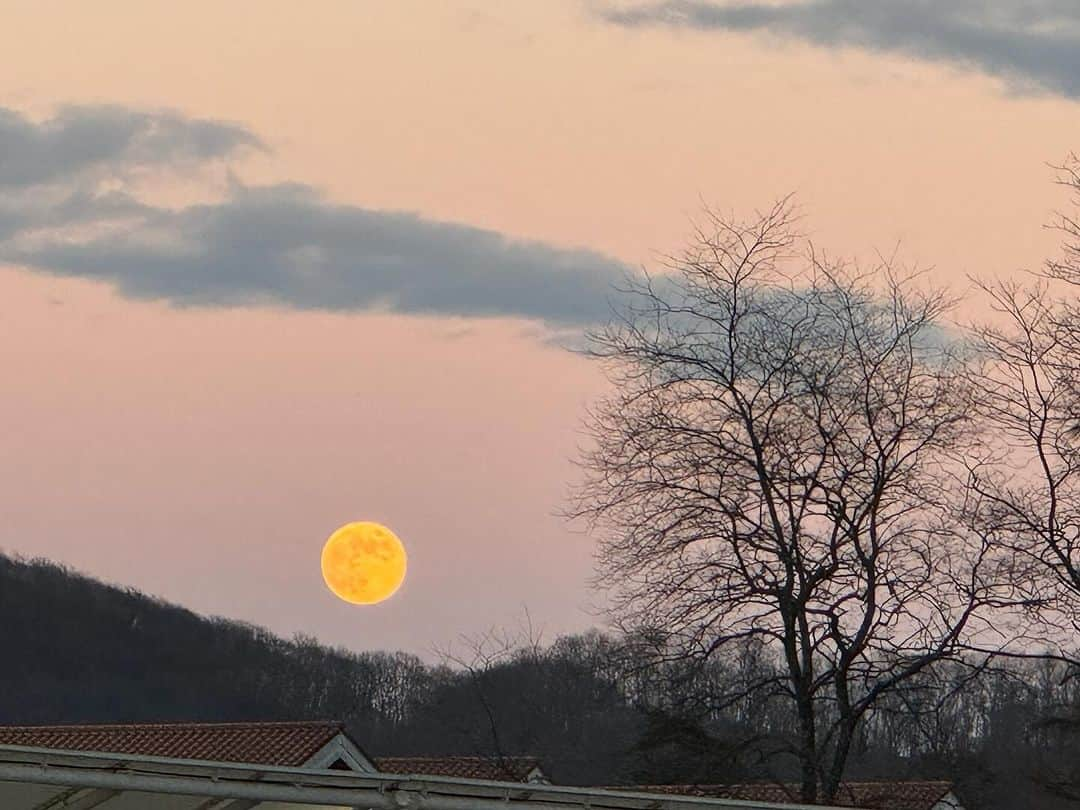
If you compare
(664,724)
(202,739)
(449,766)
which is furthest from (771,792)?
(449,766)

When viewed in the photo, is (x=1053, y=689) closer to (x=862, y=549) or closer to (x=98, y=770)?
(x=862, y=549)

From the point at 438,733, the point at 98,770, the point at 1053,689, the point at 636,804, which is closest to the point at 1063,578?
the point at 1053,689

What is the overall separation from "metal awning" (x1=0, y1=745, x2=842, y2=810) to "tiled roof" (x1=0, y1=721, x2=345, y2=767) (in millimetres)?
23149

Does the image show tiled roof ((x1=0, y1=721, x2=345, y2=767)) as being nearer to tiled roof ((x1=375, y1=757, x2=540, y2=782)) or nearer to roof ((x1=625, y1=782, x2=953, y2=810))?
tiled roof ((x1=375, y1=757, x2=540, y2=782))

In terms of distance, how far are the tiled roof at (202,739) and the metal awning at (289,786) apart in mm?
23149

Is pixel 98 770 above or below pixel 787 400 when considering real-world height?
below

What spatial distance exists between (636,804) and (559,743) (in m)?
54.5

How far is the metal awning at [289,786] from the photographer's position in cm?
1753

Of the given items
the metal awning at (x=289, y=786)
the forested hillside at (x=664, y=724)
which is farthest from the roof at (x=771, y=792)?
the metal awning at (x=289, y=786)

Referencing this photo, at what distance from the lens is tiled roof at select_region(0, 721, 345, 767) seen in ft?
142

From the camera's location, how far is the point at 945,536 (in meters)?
31.3

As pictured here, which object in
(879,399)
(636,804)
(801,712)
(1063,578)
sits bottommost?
(636,804)

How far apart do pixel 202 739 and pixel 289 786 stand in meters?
30.2

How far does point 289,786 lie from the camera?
1839 centimetres
